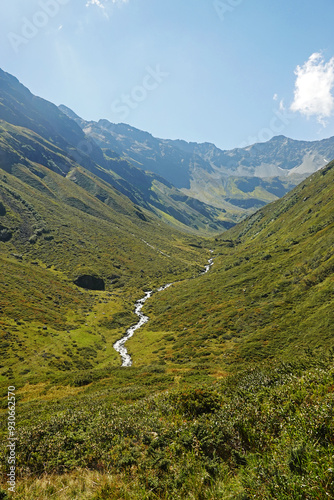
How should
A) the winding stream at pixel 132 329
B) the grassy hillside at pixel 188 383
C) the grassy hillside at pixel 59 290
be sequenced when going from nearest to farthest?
the grassy hillside at pixel 188 383, the grassy hillside at pixel 59 290, the winding stream at pixel 132 329

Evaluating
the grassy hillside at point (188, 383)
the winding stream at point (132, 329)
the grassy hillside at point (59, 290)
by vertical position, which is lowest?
the grassy hillside at point (59, 290)

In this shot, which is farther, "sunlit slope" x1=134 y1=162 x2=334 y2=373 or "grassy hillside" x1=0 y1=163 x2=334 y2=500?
"sunlit slope" x1=134 y1=162 x2=334 y2=373

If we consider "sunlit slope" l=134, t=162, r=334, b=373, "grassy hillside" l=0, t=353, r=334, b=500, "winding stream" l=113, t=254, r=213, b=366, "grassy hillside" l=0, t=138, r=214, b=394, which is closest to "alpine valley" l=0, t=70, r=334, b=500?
"grassy hillside" l=0, t=353, r=334, b=500

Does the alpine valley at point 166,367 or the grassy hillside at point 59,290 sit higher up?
the alpine valley at point 166,367

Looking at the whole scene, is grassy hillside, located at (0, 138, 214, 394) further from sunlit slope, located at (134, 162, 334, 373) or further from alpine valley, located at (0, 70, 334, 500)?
sunlit slope, located at (134, 162, 334, 373)

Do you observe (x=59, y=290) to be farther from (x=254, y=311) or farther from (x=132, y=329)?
(x=254, y=311)

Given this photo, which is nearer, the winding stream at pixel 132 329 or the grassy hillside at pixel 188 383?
the grassy hillside at pixel 188 383

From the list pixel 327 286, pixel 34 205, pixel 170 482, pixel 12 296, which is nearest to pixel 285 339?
pixel 327 286

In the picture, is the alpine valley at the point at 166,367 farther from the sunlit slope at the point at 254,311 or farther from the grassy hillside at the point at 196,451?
Result: the sunlit slope at the point at 254,311

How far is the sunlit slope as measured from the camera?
166 feet

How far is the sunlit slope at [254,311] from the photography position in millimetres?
50697

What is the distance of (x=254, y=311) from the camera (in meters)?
72.7

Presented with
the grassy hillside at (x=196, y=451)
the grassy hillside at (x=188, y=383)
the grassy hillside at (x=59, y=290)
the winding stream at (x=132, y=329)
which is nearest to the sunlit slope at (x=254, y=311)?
the grassy hillside at (x=188, y=383)

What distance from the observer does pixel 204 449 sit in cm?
1058
